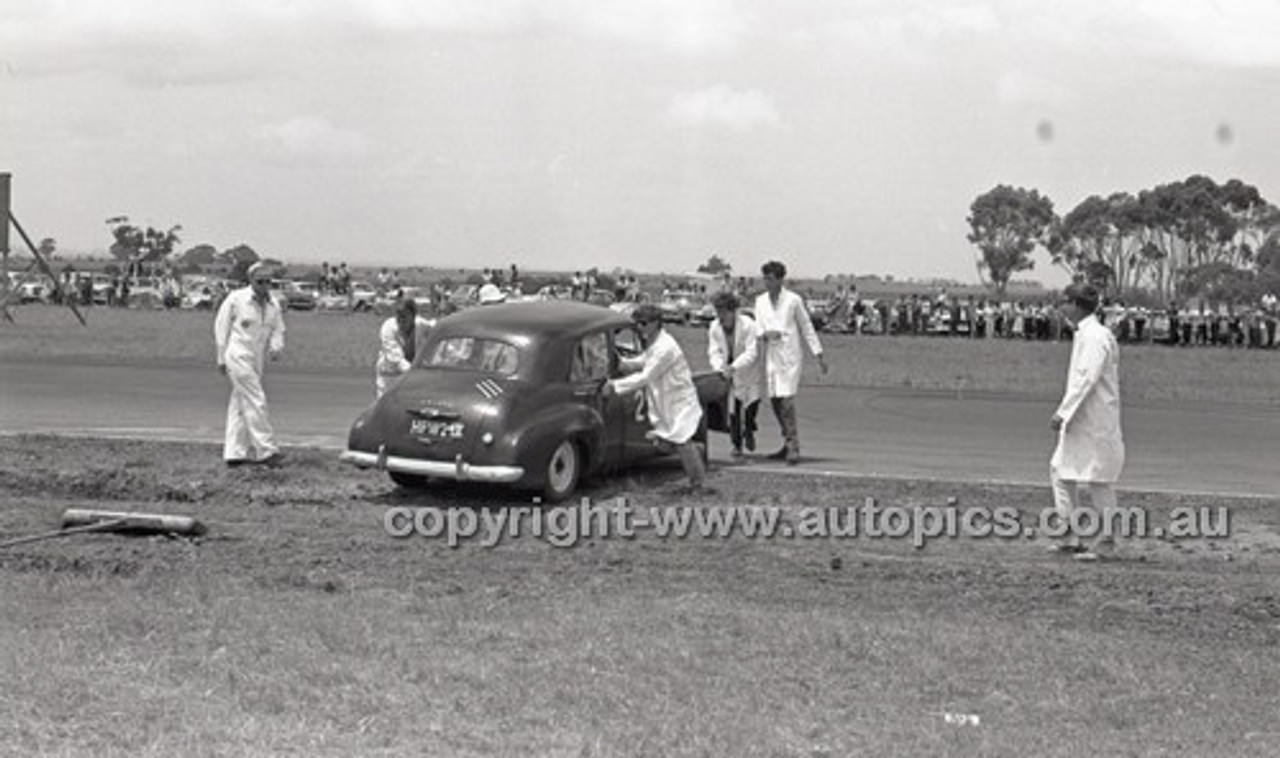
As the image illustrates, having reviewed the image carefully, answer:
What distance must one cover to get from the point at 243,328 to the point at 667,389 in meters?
4.02

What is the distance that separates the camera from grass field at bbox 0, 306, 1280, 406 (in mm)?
28375

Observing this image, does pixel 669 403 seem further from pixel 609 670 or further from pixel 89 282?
pixel 89 282

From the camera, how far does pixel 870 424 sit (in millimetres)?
19594

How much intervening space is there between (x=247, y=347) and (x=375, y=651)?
24.7ft

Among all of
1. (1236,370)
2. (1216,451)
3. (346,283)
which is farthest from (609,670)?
(346,283)

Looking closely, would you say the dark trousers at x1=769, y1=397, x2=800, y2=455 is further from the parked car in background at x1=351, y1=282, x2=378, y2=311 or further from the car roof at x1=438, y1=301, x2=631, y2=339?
the parked car in background at x1=351, y1=282, x2=378, y2=311

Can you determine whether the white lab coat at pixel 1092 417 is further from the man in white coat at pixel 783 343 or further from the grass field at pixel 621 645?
the man in white coat at pixel 783 343

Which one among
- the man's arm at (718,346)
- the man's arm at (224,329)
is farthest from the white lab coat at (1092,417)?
the man's arm at (224,329)

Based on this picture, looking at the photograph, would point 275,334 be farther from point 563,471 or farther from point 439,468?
point 563,471

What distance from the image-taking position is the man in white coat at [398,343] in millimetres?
15133

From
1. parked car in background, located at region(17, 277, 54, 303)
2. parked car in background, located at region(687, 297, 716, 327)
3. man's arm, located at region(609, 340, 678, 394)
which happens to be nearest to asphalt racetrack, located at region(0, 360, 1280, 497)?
man's arm, located at region(609, 340, 678, 394)

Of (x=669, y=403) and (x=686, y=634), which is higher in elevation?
(x=669, y=403)

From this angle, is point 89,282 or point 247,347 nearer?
point 247,347

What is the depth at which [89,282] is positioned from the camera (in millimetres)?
58812
